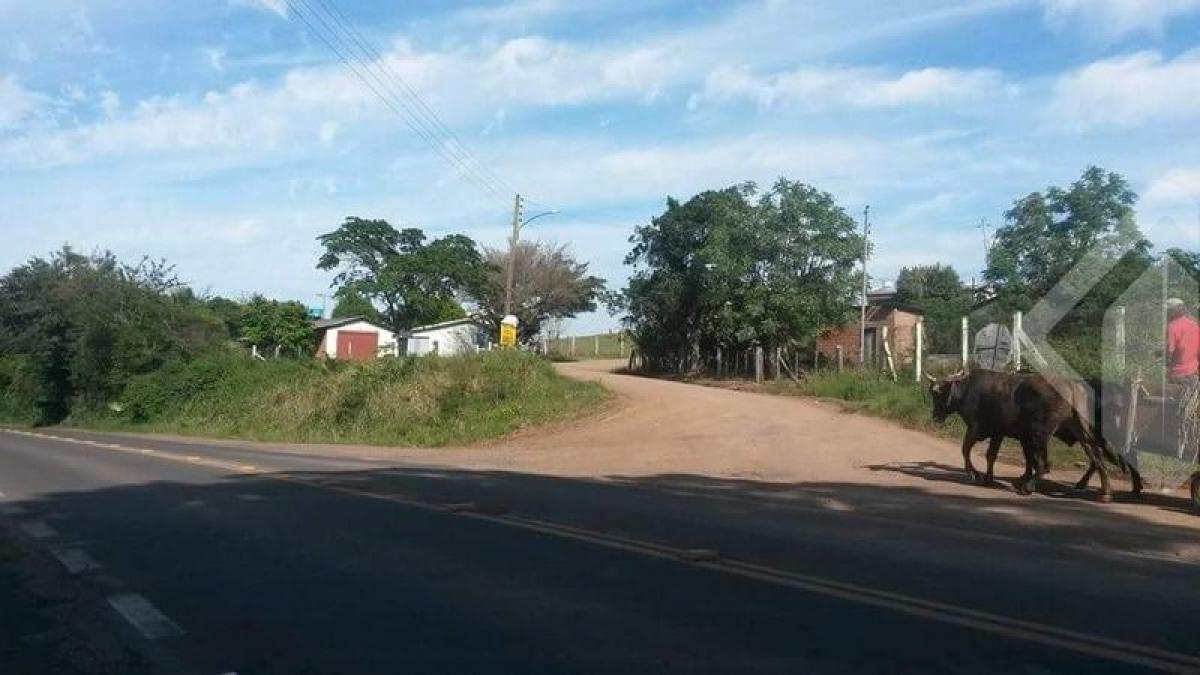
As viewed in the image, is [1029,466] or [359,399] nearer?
[1029,466]

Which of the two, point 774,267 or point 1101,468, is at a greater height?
point 774,267

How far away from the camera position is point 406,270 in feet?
210

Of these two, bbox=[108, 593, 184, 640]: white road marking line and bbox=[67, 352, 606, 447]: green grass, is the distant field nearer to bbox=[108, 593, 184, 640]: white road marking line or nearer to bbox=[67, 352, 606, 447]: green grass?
bbox=[67, 352, 606, 447]: green grass

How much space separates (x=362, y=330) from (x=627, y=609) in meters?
60.7

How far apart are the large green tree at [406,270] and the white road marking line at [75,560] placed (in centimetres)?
5336

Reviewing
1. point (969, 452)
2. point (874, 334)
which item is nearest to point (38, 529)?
point (969, 452)

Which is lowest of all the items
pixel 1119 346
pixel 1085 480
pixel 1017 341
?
pixel 1085 480

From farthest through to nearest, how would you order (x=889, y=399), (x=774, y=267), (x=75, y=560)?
(x=774, y=267) → (x=889, y=399) → (x=75, y=560)

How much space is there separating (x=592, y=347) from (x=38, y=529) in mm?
77420

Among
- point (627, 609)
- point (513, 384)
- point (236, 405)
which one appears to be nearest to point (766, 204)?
point (513, 384)

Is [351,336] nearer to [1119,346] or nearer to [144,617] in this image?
[1119,346]

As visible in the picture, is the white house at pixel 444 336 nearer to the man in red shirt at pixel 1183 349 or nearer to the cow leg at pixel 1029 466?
the cow leg at pixel 1029 466

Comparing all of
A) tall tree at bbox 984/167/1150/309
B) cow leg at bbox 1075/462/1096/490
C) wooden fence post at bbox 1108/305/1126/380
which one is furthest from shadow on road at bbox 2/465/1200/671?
tall tree at bbox 984/167/1150/309

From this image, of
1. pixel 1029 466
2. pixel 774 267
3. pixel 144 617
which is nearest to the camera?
pixel 144 617
